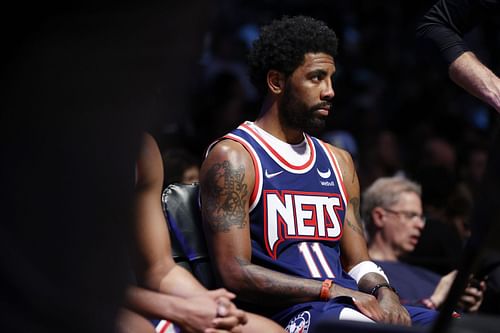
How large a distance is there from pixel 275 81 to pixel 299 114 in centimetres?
20

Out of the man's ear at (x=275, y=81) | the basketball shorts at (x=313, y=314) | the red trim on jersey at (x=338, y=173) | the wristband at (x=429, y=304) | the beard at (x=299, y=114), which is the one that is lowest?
the wristband at (x=429, y=304)

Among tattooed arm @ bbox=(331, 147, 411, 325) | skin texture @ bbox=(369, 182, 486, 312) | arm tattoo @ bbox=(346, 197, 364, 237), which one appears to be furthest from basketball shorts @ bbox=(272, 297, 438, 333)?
skin texture @ bbox=(369, 182, 486, 312)

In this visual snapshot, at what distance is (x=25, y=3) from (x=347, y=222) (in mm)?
2713

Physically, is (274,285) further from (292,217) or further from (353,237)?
(353,237)

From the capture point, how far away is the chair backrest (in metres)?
3.81

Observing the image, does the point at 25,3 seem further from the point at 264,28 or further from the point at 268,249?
the point at 264,28

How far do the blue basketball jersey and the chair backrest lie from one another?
0.21 metres

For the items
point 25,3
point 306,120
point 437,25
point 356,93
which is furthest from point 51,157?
point 356,93

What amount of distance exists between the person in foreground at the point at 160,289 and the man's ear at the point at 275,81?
1294 mm

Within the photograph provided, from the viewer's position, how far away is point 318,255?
12.6ft

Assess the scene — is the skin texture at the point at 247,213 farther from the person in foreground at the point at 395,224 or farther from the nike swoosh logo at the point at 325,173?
the person in foreground at the point at 395,224

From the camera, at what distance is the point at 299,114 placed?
4062 millimetres

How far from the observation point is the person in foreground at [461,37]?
3.92 meters

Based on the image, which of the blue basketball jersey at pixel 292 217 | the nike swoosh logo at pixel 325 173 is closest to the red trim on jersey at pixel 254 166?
the blue basketball jersey at pixel 292 217
